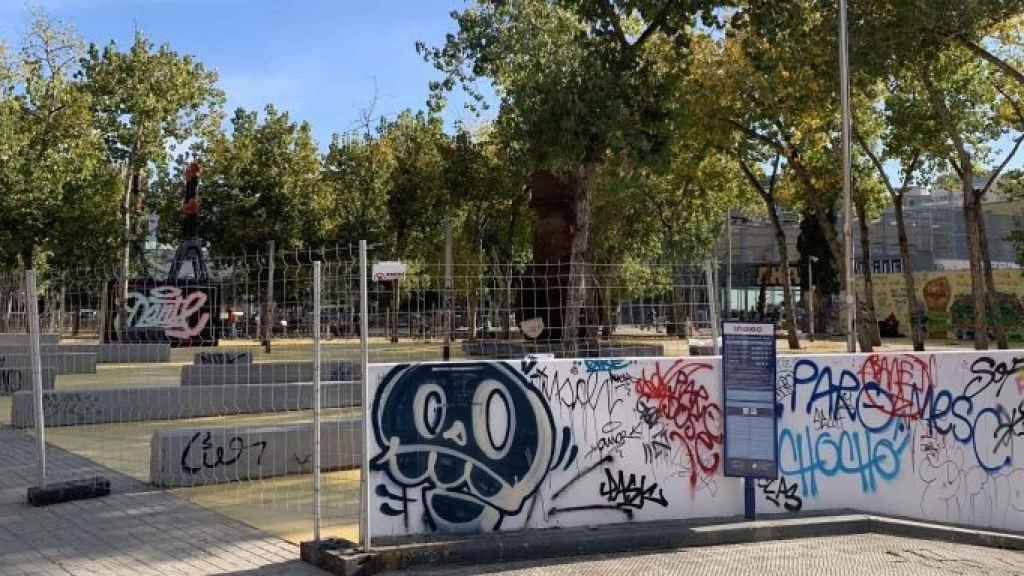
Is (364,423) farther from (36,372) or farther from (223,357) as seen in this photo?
(223,357)

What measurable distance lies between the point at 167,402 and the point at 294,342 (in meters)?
5.23

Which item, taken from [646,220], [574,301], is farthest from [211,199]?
[574,301]

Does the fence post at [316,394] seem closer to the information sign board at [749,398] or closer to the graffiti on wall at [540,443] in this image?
the graffiti on wall at [540,443]

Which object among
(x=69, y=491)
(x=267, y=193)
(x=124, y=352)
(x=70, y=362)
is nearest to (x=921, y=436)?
(x=69, y=491)

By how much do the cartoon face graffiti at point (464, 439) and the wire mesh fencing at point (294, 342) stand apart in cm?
67

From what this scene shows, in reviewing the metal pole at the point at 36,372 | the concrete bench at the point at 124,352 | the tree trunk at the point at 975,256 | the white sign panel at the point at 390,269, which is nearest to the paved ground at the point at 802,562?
the white sign panel at the point at 390,269

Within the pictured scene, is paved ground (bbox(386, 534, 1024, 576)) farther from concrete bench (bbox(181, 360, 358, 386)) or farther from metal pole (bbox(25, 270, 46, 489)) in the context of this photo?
concrete bench (bbox(181, 360, 358, 386))

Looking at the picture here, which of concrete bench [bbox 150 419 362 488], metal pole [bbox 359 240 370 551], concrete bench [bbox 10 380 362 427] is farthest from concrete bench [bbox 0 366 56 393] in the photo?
metal pole [bbox 359 240 370 551]

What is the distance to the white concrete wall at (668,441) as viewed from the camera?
23.6 feet

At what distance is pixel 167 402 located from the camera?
50.1 feet

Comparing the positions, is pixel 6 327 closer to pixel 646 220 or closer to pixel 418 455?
pixel 418 455

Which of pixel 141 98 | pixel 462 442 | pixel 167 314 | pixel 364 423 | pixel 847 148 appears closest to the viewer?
pixel 364 423

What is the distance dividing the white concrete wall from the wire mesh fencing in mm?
829

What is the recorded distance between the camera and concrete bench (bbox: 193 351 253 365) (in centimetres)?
2134
